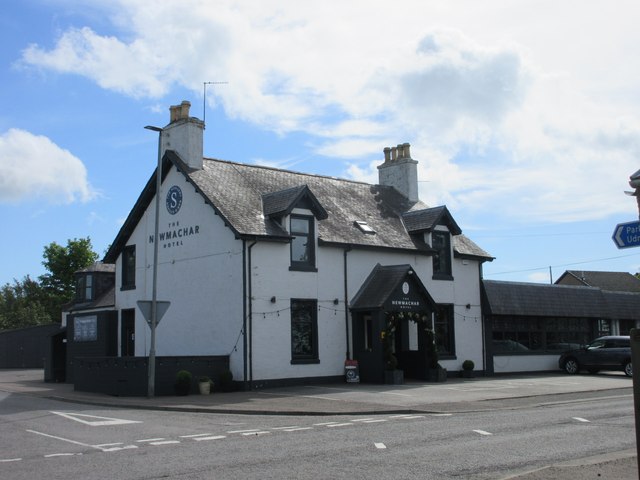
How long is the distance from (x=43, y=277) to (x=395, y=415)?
54948mm

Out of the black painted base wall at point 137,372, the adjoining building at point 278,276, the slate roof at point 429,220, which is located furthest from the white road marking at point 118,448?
the slate roof at point 429,220

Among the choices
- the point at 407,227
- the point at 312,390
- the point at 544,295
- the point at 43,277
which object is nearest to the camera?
the point at 312,390

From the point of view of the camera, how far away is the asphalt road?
973 cm

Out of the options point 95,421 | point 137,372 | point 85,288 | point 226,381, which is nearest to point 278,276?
point 226,381

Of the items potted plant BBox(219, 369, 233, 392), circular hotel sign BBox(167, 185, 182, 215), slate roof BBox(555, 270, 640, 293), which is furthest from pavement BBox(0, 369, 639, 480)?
slate roof BBox(555, 270, 640, 293)

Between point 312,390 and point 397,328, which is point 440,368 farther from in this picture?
point 312,390

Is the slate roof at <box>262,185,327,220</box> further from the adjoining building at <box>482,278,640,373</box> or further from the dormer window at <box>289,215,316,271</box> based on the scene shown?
the adjoining building at <box>482,278,640,373</box>

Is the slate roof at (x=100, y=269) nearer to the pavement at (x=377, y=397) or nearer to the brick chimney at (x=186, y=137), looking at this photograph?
the pavement at (x=377, y=397)

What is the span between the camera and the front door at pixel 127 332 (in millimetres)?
30516

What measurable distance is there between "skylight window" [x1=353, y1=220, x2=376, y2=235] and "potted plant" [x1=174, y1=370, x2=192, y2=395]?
9.75m

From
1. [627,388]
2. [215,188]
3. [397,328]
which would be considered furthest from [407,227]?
[627,388]

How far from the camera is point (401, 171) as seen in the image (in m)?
35.2

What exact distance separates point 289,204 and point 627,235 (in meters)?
18.2

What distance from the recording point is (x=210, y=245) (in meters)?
26.3
